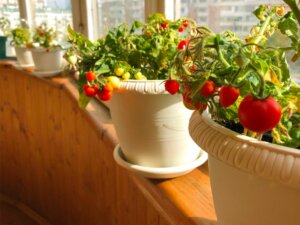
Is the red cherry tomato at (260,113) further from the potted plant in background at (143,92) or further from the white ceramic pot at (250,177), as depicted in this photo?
the potted plant in background at (143,92)

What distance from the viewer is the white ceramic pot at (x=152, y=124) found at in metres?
0.62

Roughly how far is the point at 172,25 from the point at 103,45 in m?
0.15

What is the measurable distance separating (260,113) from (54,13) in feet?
6.77

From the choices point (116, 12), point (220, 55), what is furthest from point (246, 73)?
point (116, 12)

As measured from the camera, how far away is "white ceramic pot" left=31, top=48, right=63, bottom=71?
5.81 ft

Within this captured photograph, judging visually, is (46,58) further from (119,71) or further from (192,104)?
(192,104)

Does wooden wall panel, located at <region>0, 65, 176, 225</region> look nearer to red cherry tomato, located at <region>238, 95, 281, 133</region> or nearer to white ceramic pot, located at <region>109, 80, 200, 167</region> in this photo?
white ceramic pot, located at <region>109, 80, 200, 167</region>

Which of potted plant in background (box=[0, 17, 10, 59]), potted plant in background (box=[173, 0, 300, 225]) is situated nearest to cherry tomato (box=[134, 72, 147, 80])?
potted plant in background (box=[173, 0, 300, 225])

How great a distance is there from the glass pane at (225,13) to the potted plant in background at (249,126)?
1.33 feet

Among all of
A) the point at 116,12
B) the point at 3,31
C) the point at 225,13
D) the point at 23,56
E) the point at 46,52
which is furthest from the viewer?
the point at 3,31

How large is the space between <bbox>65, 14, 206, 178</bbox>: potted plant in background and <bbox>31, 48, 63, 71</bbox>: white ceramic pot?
1.13m

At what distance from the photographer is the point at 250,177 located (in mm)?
341

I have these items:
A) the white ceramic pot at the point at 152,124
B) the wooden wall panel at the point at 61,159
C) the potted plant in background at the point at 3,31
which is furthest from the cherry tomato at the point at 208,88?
the potted plant in background at the point at 3,31

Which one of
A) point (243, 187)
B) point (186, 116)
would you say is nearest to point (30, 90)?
point (186, 116)
